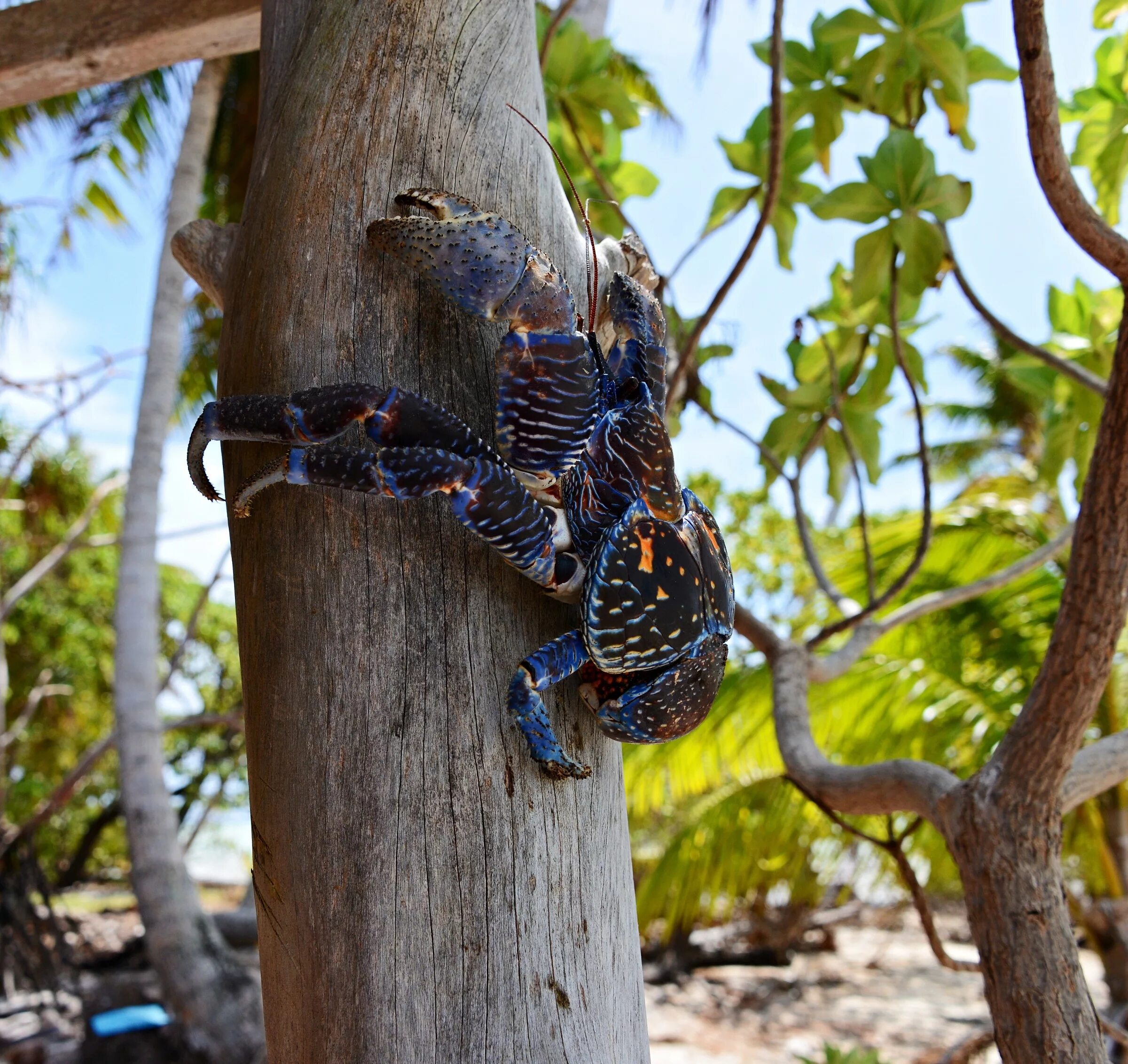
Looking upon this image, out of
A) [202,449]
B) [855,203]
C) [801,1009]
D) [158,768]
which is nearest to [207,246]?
[202,449]

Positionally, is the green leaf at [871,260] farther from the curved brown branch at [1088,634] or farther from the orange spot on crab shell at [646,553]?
the orange spot on crab shell at [646,553]

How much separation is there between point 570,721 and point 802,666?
1.18 m

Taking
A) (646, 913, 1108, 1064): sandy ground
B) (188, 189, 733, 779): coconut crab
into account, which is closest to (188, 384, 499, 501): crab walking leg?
(188, 189, 733, 779): coconut crab

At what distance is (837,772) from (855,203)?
1.23 metres

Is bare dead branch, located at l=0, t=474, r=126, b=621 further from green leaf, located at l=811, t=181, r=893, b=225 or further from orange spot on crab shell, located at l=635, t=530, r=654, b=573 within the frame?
orange spot on crab shell, located at l=635, t=530, r=654, b=573

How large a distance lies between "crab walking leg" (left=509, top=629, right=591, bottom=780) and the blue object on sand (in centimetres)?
489

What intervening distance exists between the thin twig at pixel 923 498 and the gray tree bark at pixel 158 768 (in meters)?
3.58

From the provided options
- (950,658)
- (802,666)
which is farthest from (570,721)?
(950,658)

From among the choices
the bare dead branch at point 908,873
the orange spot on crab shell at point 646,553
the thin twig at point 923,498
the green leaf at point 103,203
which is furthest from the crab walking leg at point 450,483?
Result: the green leaf at point 103,203

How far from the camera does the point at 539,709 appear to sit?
110 cm

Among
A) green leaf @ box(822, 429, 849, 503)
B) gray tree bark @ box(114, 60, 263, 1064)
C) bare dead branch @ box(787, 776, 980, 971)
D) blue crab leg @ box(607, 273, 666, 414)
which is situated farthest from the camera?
gray tree bark @ box(114, 60, 263, 1064)

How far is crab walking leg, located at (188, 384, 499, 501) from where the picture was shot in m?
1.05

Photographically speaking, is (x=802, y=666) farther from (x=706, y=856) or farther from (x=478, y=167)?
(x=706, y=856)

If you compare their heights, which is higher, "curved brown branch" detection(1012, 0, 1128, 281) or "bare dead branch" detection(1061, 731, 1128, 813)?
"curved brown branch" detection(1012, 0, 1128, 281)
